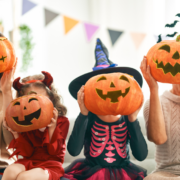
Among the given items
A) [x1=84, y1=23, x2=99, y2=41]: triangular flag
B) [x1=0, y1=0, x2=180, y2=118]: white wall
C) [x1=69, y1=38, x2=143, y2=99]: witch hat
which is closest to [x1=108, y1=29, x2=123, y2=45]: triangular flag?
[x1=84, y1=23, x2=99, y2=41]: triangular flag

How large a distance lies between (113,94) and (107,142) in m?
0.38

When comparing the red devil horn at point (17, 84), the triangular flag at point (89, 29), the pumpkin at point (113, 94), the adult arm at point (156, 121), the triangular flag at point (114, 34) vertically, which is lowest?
the adult arm at point (156, 121)

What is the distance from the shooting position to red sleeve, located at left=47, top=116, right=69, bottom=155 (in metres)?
1.22

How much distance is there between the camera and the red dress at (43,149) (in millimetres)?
1187

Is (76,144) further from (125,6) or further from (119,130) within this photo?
(125,6)

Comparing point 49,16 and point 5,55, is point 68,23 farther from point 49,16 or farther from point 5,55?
point 5,55

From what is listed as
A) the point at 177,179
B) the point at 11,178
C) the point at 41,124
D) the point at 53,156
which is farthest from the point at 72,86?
the point at 177,179

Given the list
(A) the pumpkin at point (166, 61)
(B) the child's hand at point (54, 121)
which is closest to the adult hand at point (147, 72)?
(A) the pumpkin at point (166, 61)

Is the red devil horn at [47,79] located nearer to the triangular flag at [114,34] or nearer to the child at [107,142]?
the child at [107,142]

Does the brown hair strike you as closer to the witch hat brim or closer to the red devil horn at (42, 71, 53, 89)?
the red devil horn at (42, 71, 53, 89)

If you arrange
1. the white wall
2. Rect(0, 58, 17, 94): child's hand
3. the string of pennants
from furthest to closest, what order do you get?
the white wall → the string of pennants → Rect(0, 58, 17, 94): child's hand

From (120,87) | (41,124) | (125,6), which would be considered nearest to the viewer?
(120,87)

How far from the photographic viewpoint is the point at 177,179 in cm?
102

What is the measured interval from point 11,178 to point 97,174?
17.0 inches
